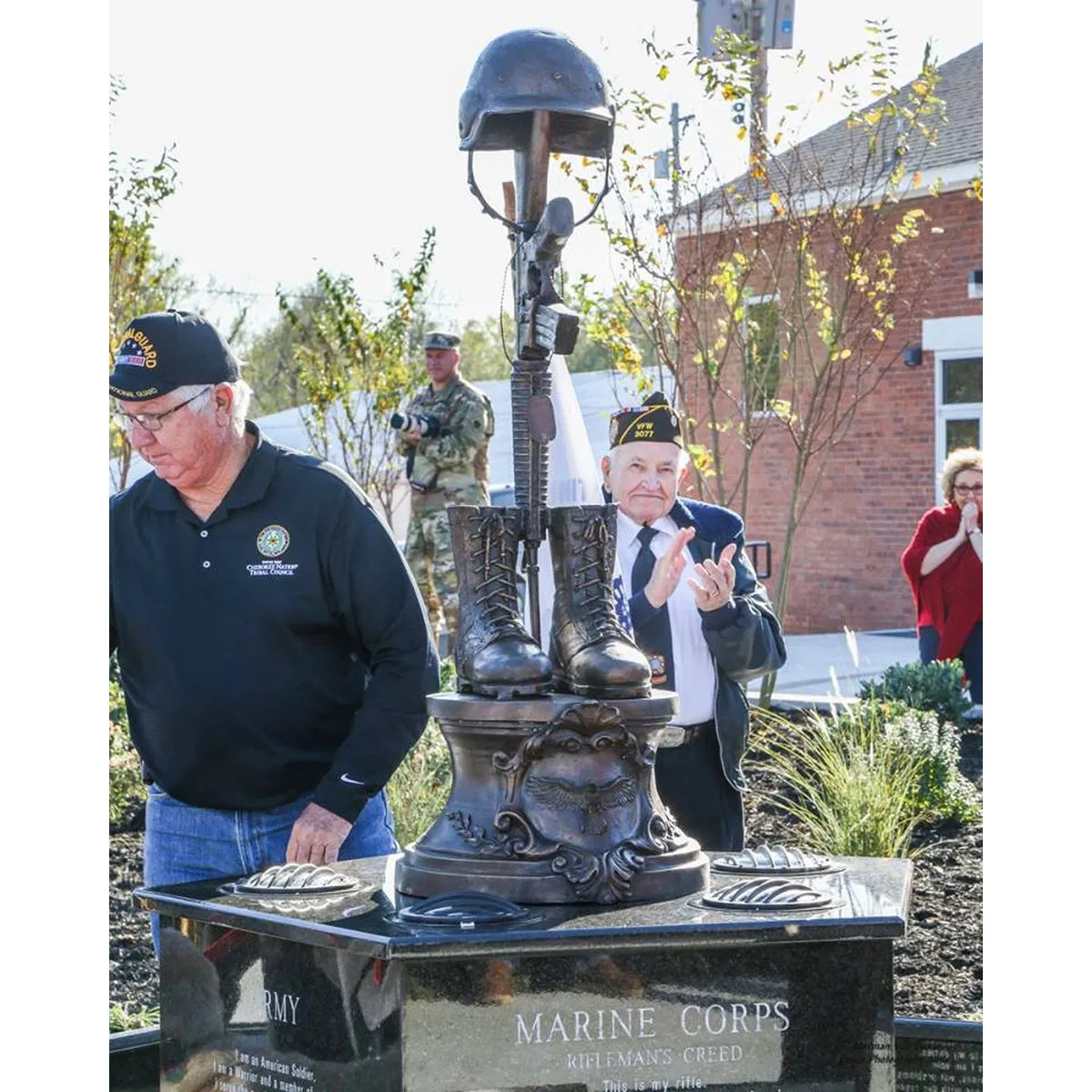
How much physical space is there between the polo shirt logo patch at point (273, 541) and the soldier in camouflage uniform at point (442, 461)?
27.6 ft

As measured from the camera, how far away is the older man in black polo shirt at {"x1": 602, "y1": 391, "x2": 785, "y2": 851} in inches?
A: 169

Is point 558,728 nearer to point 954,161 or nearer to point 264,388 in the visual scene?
point 954,161

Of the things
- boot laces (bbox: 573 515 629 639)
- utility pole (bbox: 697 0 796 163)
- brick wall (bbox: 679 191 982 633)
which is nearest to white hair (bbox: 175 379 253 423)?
boot laces (bbox: 573 515 629 639)

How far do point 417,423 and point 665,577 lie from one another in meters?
8.06

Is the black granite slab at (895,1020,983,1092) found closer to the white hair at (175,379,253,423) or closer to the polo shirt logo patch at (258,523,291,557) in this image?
the polo shirt logo patch at (258,523,291,557)

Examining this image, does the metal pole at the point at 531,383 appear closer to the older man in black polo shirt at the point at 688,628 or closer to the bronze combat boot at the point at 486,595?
the bronze combat boot at the point at 486,595

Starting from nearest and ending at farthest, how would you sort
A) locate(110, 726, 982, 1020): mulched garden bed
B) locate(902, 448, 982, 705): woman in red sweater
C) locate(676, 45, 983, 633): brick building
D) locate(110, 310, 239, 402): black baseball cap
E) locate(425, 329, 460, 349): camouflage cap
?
locate(110, 310, 239, 402): black baseball cap → locate(110, 726, 982, 1020): mulched garden bed → locate(902, 448, 982, 705): woman in red sweater → locate(425, 329, 460, 349): camouflage cap → locate(676, 45, 983, 633): brick building

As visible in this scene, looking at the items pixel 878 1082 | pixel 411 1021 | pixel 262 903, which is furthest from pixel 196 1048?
pixel 878 1082

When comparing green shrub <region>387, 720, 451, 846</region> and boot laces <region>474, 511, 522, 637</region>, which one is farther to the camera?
green shrub <region>387, 720, 451, 846</region>

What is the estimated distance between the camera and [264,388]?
4362cm

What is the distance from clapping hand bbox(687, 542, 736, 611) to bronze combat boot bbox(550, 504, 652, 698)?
798 mm

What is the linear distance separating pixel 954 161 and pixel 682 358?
6793 millimetres

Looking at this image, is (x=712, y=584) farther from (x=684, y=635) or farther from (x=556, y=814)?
(x=556, y=814)

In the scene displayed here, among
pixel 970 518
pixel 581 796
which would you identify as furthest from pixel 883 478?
pixel 581 796
